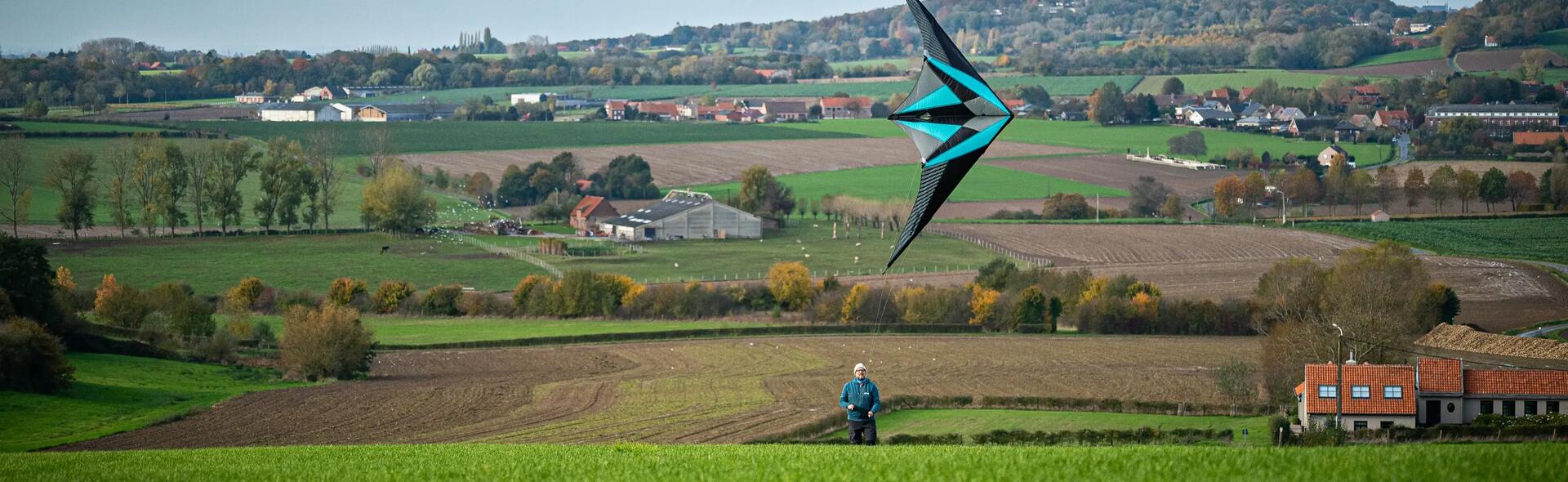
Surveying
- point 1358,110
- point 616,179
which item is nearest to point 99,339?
point 616,179

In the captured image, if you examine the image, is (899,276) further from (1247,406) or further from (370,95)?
(370,95)

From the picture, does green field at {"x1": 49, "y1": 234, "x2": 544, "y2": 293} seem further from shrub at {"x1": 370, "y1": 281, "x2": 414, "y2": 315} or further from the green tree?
the green tree

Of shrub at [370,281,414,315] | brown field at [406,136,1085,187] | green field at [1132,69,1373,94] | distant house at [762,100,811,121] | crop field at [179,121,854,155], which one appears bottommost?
shrub at [370,281,414,315]

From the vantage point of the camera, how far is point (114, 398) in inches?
1491

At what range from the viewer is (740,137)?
125562 millimetres

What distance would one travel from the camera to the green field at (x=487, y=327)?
52531mm

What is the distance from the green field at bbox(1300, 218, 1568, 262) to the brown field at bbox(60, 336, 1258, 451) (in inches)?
861

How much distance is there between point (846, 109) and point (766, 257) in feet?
265

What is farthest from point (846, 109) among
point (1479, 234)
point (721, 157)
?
point (1479, 234)

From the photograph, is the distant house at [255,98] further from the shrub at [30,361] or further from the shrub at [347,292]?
the shrub at [30,361]

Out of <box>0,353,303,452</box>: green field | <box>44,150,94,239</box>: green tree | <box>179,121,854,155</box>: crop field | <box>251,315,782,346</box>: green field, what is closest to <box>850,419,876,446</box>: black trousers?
<box>0,353,303,452</box>: green field

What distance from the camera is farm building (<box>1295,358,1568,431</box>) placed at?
102 feet

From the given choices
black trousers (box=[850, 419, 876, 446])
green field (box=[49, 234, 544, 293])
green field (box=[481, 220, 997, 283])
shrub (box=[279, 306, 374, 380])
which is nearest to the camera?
black trousers (box=[850, 419, 876, 446])

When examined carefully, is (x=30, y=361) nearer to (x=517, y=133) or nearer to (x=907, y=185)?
(x=907, y=185)
